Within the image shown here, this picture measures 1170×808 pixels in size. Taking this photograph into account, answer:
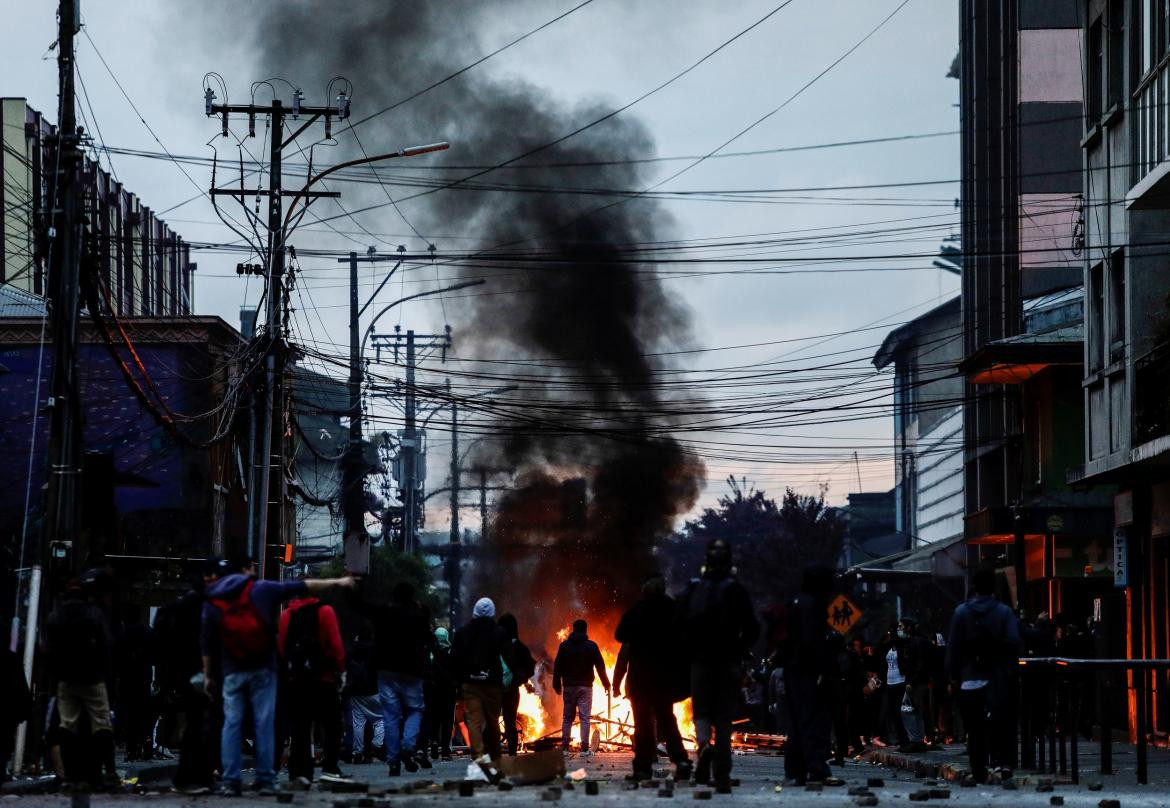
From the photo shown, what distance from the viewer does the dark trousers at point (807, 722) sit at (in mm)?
13281

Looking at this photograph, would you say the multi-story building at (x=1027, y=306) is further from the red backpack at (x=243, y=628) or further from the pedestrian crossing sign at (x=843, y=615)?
the red backpack at (x=243, y=628)

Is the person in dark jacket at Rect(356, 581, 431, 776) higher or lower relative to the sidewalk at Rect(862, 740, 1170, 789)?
higher

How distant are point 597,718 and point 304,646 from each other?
12.6 metres

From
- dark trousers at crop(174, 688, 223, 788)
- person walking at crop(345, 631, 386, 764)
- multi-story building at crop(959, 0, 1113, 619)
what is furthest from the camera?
multi-story building at crop(959, 0, 1113, 619)

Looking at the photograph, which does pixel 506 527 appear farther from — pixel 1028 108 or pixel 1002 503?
pixel 1028 108

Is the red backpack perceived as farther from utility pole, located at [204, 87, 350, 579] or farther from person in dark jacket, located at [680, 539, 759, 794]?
utility pole, located at [204, 87, 350, 579]

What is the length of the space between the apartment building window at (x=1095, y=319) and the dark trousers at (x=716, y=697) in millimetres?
14378

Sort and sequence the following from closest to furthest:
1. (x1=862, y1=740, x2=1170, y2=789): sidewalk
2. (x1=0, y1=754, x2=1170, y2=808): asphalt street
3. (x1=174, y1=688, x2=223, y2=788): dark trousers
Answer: (x1=0, y1=754, x2=1170, y2=808): asphalt street < (x1=174, y1=688, x2=223, y2=788): dark trousers < (x1=862, y1=740, x2=1170, y2=789): sidewalk

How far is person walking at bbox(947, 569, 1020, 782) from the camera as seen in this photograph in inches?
543

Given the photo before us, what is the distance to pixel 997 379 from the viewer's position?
1330 inches

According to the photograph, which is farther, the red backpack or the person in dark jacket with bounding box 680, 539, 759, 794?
the person in dark jacket with bounding box 680, 539, 759, 794

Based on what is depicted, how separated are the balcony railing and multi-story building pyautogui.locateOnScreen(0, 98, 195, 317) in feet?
65.5

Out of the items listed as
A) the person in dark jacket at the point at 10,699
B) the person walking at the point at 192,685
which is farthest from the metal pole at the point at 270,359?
the person in dark jacket at the point at 10,699

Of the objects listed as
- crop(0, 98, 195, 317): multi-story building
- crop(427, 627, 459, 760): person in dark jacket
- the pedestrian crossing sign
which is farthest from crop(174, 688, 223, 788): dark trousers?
crop(0, 98, 195, 317): multi-story building
